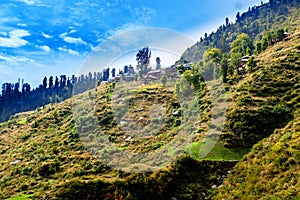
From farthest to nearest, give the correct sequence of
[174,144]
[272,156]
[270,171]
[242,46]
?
[242,46] < [174,144] < [272,156] < [270,171]

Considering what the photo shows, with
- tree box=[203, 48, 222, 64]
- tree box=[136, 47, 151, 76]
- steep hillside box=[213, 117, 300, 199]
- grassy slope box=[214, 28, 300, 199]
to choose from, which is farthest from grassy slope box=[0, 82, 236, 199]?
tree box=[136, 47, 151, 76]

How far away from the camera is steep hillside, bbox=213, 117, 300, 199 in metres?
16.5

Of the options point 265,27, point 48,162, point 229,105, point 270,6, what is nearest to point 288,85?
point 229,105

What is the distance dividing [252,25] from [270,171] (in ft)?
357

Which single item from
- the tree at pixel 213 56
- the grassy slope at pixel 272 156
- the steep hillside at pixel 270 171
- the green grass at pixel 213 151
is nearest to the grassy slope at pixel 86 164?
the green grass at pixel 213 151

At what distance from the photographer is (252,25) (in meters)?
117

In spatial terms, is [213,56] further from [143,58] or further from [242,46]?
[143,58]

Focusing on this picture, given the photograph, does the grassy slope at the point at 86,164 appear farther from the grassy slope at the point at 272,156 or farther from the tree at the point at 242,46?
the tree at the point at 242,46

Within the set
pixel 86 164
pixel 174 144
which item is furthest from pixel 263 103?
pixel 86 164

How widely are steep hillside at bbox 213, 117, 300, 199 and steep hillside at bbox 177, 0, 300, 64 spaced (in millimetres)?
84559

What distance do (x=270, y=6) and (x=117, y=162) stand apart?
402 ft

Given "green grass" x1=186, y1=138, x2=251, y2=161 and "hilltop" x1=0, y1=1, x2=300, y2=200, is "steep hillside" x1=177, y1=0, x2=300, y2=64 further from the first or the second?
"green grass" x1=186, y1=138, x2=251, y2=161

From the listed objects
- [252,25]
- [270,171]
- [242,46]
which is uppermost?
[252,25]

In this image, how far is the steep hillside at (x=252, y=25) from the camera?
11006 centimetres
